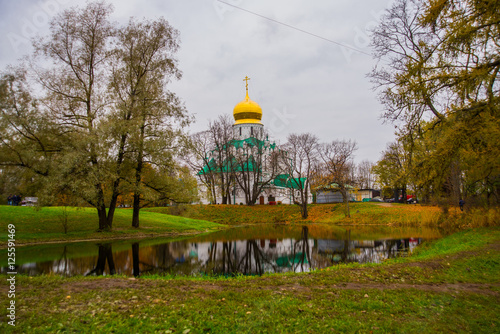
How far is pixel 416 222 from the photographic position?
29.2 m

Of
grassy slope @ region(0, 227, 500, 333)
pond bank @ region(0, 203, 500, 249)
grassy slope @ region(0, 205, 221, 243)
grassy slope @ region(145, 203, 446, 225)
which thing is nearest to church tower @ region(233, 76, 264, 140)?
grassy slope @ region(145, 203, 446, 225)

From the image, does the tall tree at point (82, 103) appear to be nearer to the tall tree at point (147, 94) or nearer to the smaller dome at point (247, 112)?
the tall tree at point (147, 94)

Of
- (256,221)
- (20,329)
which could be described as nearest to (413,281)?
(20,329)

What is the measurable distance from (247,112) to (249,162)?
9.82 meters

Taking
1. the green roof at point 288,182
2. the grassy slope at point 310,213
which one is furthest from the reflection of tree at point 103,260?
the green roof at point 288,182

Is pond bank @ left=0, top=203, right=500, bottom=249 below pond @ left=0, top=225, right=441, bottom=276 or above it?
above

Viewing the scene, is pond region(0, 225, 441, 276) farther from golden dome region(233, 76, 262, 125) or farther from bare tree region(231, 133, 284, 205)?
golden dome region(233, 76, 262, 125)

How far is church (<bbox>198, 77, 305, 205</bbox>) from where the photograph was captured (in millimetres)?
48375

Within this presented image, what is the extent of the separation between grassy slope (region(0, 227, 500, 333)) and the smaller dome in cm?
4945

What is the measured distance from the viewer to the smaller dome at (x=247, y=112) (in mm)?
57125

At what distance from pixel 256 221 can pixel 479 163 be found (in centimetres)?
3268

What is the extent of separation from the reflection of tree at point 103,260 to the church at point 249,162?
28819 millimetres

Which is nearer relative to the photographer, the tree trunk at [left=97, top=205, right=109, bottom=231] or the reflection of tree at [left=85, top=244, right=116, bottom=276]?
the reflection of tree at [left=85, top=244, right=116, bottom=276]

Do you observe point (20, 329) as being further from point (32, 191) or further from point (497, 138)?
point (32, 191)
